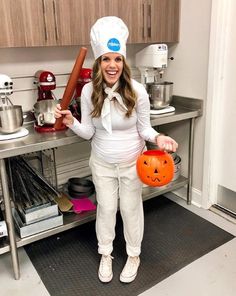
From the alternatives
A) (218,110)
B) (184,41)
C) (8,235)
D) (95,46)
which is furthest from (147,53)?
(8,235)

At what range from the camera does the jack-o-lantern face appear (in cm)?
144

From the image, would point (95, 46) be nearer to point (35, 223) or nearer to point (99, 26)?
point (99, 26)

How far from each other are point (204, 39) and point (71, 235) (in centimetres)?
157

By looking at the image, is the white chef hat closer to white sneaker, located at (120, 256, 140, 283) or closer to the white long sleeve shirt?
the white long sleeve shirt

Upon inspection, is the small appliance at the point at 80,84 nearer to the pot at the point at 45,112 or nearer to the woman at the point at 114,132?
the pot at the point at 45,112

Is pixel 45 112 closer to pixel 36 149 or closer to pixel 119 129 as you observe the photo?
pixel 36 149

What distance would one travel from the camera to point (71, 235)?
81.5 inches

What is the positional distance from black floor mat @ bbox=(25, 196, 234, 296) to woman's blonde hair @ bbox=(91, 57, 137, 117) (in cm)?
88

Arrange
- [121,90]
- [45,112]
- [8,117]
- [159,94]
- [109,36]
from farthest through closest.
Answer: [159,94], [45,112], [8,117], [121,90], [109,36]

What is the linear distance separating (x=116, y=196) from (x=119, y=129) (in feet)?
1.18

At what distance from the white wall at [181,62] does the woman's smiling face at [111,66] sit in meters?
0.79

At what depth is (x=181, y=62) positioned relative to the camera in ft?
7.52

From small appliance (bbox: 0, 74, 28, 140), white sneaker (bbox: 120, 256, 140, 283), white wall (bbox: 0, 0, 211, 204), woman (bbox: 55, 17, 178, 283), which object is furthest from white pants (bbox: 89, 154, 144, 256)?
white wall (bbox: 0, 0, 211, 204)

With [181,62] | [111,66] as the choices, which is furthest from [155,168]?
[181,62]
